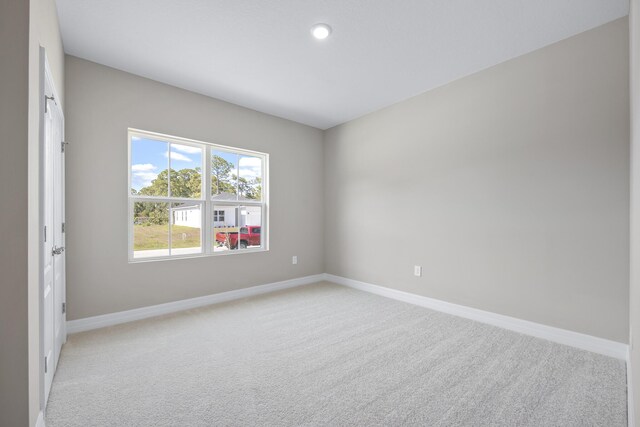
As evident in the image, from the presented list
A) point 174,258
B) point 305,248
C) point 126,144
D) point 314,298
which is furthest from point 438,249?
point 126,144

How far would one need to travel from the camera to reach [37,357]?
1375mm

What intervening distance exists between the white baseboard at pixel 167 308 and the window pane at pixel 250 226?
636 millimetres

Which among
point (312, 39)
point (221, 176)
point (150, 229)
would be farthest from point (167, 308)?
point (312, 39)

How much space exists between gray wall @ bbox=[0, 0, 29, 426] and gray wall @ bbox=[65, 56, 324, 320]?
193 centimetres

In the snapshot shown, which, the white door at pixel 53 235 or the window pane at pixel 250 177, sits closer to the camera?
the white door at pixel 53 235

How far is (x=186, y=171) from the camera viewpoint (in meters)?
3.61

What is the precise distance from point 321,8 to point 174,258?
3.00m

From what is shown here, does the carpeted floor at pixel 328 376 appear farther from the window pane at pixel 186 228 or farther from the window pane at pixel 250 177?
the window pane at pixel 250 177

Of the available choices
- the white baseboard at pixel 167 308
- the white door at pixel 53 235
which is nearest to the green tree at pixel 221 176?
the white baseboard at pixel 167 308

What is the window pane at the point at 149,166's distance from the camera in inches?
128

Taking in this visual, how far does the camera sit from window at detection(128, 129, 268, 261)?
3.28 metres

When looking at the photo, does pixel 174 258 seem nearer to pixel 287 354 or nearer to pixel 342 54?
pixel 287 354

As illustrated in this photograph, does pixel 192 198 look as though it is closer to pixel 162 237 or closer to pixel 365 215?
pixel 162 237

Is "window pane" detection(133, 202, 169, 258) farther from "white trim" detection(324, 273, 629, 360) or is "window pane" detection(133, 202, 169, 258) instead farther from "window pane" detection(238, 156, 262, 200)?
"white trim" detection(324, 273, 629, 360)
